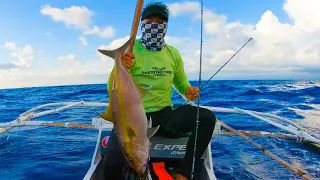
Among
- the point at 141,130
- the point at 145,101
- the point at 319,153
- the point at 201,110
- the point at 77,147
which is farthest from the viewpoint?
the point at 77,147

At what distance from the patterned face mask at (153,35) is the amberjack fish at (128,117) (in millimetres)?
1246

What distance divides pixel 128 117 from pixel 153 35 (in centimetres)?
162

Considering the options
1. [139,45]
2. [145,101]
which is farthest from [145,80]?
[139,45]

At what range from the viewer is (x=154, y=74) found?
3309 mm

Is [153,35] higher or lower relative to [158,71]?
higher

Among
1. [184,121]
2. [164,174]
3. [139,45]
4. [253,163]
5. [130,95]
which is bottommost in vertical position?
[253,163]

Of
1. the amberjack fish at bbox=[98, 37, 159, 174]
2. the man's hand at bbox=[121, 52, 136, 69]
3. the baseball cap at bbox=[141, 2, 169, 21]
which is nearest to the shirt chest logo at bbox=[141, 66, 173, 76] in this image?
the baseball cap at bbox=[141, 2, 169, 21]

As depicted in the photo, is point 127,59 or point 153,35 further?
point 153,35

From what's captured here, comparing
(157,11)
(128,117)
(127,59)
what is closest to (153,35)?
(157,11)

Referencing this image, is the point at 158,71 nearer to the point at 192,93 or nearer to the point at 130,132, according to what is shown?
the point at 192,93

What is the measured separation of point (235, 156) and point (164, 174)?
3.96m

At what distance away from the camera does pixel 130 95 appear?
185 cm

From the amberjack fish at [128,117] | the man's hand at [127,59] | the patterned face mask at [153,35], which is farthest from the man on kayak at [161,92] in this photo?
the amberjack fish at [128,117]

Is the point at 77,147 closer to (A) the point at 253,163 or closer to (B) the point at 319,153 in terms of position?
(A) the point at 253,163
